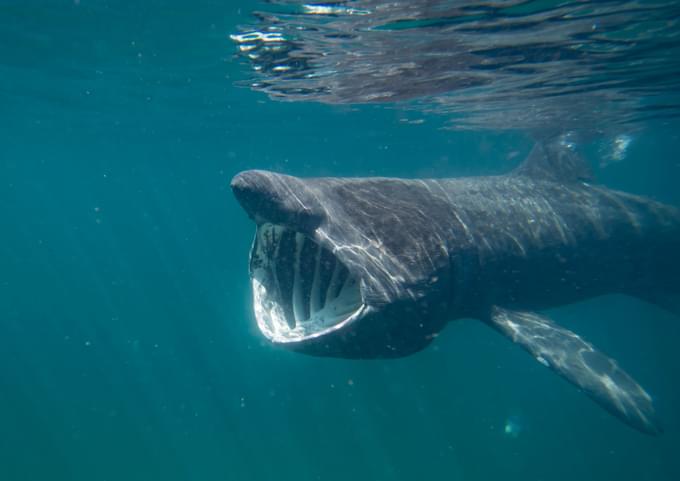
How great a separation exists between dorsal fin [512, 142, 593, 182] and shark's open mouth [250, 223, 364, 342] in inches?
274

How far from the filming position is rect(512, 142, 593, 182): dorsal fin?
1057cm

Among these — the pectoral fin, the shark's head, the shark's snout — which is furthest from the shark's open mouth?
the pectoral fin

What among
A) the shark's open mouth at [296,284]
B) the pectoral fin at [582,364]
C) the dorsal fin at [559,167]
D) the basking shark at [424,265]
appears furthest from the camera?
the dorsal fin at [559,167]

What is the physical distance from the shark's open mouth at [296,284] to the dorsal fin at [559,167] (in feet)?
22.8

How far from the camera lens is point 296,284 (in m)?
5.28

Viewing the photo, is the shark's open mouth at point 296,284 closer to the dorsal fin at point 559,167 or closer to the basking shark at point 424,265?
the basking shark at point 424,265

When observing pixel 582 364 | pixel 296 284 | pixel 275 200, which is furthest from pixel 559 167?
pixel 275 200

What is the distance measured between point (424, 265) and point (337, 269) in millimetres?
997

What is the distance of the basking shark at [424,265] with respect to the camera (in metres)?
4.54

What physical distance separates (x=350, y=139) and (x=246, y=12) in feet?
82.5

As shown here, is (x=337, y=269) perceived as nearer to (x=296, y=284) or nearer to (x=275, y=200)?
(x=296, y=284)

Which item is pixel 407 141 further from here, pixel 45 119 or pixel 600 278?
pixel 600 278

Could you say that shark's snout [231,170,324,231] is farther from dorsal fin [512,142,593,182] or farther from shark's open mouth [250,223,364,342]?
dorsal fin [512,142,593,182]

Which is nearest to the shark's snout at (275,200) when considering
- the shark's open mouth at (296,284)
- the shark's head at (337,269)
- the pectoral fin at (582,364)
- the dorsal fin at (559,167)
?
the shark's head at (337,269)
